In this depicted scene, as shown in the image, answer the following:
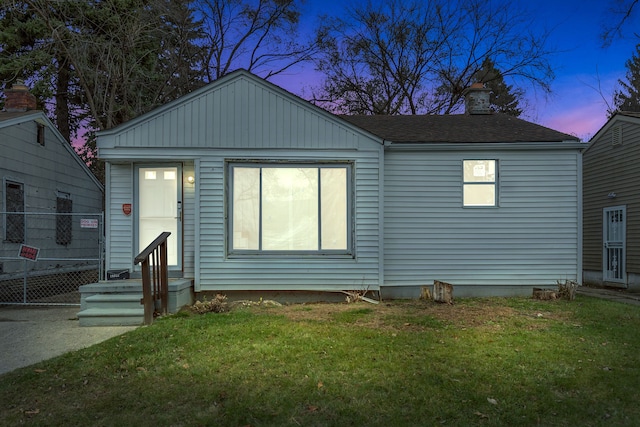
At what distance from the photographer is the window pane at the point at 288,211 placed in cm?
768

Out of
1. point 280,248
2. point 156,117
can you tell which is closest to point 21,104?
point 156,117

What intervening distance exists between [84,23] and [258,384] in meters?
13.9

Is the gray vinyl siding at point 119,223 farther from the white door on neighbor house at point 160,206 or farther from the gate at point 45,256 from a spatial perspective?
the gate at point 45,256

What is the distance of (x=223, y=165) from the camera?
7.53 metres

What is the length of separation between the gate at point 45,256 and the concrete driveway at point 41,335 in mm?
844

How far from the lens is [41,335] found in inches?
222

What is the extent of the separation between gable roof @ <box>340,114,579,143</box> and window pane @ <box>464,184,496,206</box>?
0.88 meters

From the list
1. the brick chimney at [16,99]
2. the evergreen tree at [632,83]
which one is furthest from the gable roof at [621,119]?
the evergreen tree at [632,83]

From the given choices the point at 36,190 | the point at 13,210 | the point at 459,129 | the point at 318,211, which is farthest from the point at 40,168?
the point at 459,129

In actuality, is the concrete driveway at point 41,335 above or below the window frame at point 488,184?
below

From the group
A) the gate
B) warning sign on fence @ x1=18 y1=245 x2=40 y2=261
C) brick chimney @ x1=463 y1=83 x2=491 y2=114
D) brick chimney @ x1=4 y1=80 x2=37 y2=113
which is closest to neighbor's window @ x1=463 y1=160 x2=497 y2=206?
brick chimney @ x1=463 y1=83 x2=491 y2=114

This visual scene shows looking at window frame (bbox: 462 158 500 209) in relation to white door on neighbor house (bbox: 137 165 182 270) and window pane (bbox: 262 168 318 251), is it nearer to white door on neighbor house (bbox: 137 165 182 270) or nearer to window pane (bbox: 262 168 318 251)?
window pane (bbox: 262 168 318 251)

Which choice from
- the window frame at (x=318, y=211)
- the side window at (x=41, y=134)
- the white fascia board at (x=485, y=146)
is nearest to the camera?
the window frame at (x=318, y=211)

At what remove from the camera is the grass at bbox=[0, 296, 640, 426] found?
325 centimetres
